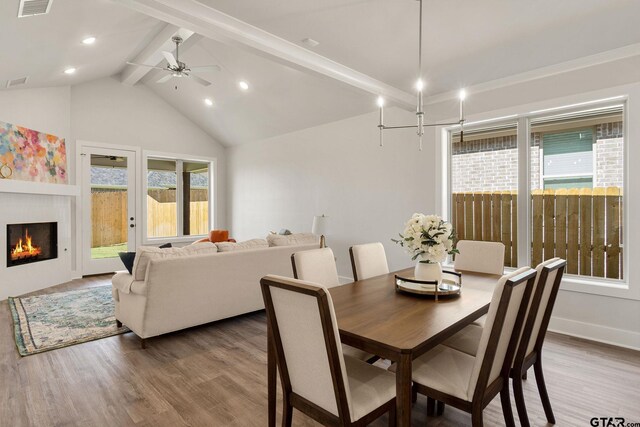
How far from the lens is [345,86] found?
377 cm

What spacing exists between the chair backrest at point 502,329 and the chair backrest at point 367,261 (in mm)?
1190

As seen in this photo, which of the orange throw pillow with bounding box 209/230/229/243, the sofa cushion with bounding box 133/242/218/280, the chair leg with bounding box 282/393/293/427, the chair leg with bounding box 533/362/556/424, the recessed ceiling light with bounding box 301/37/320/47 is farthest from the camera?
the orange throw pillow with bounding box 209/230/229/243

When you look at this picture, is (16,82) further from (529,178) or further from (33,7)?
(529,178)

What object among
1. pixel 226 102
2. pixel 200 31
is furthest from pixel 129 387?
pixel 226 102

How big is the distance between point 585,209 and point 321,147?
3743mm

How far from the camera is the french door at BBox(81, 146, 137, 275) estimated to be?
598cm

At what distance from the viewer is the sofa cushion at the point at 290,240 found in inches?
156

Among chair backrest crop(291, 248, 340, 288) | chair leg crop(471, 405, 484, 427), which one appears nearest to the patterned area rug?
chair backrest crop(291, 248, 340, 288)

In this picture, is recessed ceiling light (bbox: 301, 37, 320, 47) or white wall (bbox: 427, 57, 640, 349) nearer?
white wall (bbox: 427, 57, 640, 349)

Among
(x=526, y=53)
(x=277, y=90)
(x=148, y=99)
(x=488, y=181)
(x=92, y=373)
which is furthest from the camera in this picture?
(x=148, y=99)

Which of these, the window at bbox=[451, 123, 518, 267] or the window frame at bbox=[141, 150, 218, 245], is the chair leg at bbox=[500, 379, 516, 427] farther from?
the window frame at bbox=[141, 150, 218, 245]

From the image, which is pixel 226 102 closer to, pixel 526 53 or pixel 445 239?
pixel 526 53

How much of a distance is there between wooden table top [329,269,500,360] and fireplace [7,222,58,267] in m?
5.12

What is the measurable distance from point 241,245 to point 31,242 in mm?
3788
